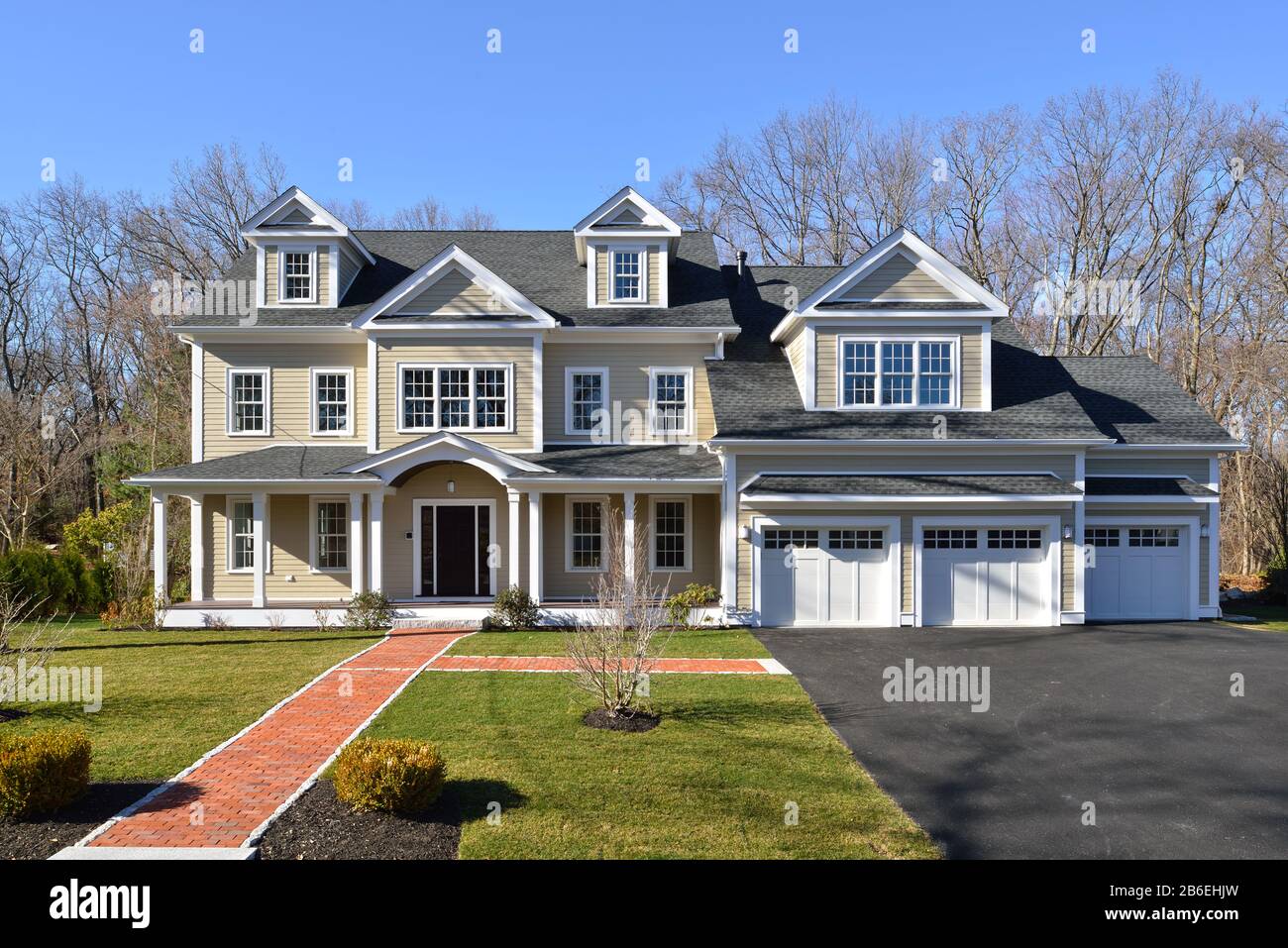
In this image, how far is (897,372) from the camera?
18.5 metres

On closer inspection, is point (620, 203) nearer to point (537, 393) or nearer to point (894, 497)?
point (537, 393)

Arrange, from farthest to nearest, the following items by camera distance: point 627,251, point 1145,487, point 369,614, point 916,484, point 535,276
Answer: point 535,276
point 627,251
point 1145,487
point 916,484
point 369,614

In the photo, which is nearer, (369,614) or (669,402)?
(369,614)

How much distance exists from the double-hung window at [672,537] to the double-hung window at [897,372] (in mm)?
4718

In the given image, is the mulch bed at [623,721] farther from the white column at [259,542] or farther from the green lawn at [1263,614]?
the green lawn at [1263,614]

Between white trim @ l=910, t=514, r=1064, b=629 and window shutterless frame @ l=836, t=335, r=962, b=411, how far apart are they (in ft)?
8.87

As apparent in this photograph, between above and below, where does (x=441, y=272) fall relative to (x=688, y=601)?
above

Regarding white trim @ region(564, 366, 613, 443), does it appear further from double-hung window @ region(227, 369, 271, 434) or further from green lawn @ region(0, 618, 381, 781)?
double-hung window @ region(227, 369, 271, 434)

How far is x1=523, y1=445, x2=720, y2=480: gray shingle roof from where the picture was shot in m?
17.9

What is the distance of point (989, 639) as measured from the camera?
15883 millimetres

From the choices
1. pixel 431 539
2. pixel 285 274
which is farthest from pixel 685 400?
pixel 285 274

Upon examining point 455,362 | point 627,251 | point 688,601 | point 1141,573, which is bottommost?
point 688,601

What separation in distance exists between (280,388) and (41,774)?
570 inches
